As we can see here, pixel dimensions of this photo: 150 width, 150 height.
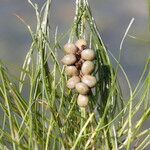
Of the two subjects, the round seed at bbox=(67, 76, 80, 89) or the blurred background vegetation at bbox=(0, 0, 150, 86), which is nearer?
the round seed at bbox=(67, 76, 80, 89)

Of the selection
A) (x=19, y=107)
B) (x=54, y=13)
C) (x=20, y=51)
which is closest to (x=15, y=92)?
(x=19, y=107)

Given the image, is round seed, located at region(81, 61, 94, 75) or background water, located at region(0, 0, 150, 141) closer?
round seed, located at region(81, 61, 94, 75)

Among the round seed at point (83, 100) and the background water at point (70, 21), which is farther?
the background water at point (70, 21)

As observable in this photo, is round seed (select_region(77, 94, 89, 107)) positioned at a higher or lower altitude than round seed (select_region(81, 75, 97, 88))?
lower

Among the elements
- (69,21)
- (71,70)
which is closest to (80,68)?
(71,70)

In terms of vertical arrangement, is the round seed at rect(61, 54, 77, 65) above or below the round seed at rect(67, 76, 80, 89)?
above

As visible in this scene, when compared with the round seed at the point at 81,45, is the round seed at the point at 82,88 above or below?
below

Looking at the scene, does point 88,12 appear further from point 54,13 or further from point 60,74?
point 54,13
